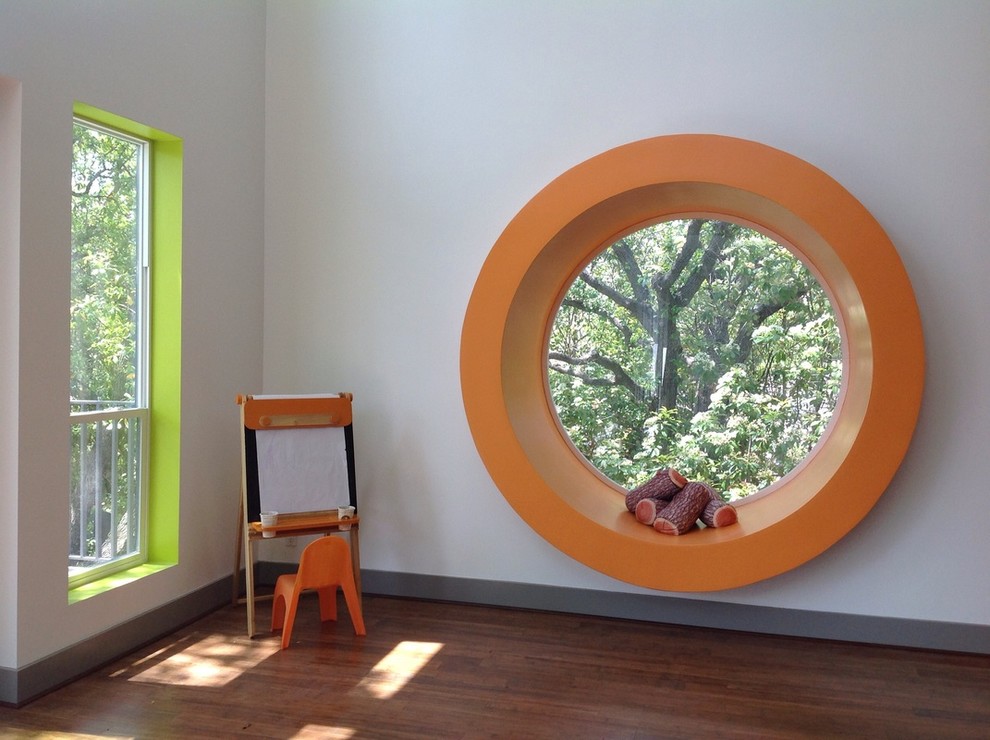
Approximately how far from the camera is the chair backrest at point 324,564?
386cm

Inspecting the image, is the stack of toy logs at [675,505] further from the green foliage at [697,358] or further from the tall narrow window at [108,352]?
the tall narrow window at [108,352]

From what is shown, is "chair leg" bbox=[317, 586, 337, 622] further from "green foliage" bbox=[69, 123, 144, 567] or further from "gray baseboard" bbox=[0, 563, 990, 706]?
"green foliage" bbox=[69, 123, 144, 567]

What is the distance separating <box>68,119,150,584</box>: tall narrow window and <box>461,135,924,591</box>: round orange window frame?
1.51m

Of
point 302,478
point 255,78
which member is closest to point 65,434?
point 302,478

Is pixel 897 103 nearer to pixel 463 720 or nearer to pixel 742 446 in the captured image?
pixel 742 446

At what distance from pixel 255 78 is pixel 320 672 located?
297cm

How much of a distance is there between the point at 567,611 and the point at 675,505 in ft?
2.41

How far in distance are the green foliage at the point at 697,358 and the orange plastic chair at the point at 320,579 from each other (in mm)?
1353

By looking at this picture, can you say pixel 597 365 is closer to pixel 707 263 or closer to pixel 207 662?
pixel 707 263

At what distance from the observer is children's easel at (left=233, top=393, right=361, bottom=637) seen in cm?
400

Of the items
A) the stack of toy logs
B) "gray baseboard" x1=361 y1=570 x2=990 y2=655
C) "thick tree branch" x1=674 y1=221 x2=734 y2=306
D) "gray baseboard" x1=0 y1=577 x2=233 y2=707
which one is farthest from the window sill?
"thick tree branch" x1=674 y1=221 x2=734 y2=306

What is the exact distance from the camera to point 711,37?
4.09m

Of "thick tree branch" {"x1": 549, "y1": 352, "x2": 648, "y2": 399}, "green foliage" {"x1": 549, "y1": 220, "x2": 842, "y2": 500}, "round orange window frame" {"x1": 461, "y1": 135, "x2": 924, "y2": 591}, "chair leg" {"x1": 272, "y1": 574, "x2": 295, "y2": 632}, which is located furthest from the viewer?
"thick tree branch" {"x1": 549, "y1": 352, "x2": 648, "y2": 399}

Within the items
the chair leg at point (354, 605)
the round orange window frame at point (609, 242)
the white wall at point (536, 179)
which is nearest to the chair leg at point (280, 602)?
the chair leg at point (354, 605)
